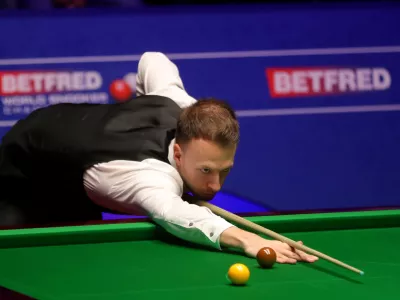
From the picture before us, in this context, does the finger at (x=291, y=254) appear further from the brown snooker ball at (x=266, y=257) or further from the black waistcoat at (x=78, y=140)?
the black waistcoat at (x=78, y=140)

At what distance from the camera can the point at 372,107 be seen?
5.09 m

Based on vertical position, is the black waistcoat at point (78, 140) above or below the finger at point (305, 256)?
above

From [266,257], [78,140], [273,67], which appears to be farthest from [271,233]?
[273,67]

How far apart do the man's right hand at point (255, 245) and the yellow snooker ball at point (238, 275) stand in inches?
10.5

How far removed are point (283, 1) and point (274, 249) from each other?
3.18m

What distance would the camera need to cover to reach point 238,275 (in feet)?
7.04

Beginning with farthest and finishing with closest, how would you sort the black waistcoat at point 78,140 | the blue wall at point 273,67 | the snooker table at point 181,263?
1. the blue wall at point 273,67
2. the black waistcoat at point 78,140
3. the snooker table at point 181,263

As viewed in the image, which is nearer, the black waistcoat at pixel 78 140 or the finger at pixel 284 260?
the finger at pixel 284 260

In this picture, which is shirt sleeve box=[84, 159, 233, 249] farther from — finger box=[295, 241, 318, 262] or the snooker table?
finger box=[295, 241, 318, 262]

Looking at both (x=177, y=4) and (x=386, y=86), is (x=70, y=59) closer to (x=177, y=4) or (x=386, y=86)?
(x=177, y=4)

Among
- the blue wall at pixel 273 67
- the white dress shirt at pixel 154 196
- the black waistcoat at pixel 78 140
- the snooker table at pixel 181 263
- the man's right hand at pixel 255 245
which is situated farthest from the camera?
the blue wall at pixel 273 67

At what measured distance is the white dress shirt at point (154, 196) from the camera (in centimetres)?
259

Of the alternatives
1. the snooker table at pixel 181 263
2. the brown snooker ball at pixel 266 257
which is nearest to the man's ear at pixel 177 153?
the snooker table at pixel 181 263

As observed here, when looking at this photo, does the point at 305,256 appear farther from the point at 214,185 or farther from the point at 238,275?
the point at 214,185
